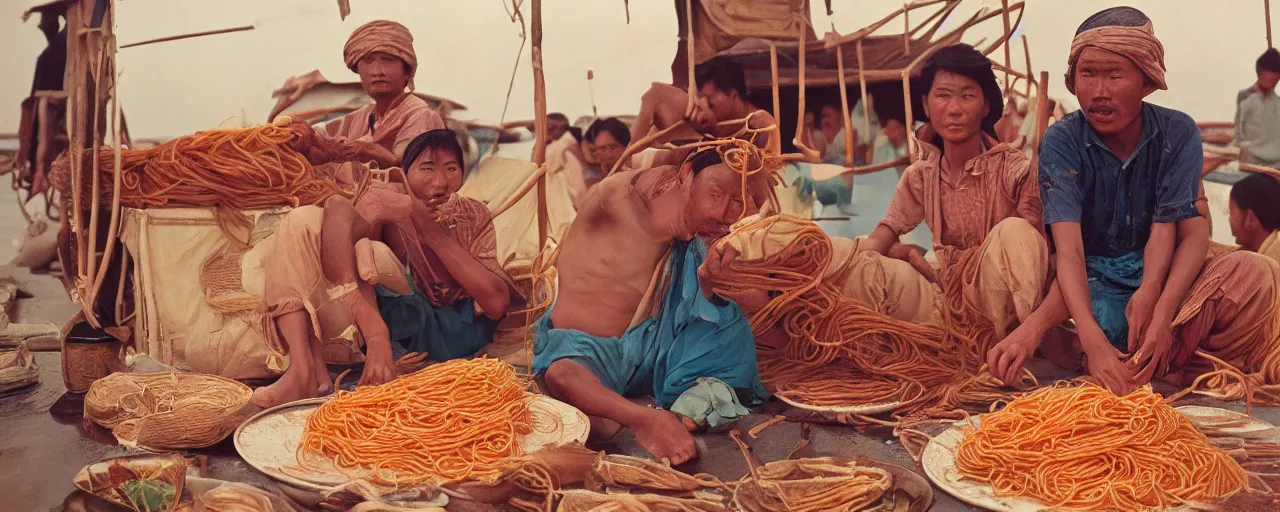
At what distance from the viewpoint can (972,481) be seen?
11.0ft

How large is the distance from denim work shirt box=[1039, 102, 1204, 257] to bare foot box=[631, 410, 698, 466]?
5.09 ft

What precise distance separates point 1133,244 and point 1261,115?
2.41 feet

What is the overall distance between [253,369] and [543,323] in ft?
4.03

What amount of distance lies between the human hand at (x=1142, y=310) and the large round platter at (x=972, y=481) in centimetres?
30

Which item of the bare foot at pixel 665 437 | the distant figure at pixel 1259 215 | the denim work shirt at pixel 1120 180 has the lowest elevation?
the bare foot at pixel 665 437

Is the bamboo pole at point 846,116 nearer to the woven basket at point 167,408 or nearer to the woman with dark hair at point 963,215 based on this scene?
the woman with dark hair at point 963,215

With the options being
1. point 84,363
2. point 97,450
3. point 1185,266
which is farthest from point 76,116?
point 1185,266

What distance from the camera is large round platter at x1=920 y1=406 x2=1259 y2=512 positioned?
3.20m

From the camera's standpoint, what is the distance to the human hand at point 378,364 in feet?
13.7

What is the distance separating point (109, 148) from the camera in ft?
14.5

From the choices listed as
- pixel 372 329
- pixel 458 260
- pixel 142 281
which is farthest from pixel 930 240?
pixel 142 281

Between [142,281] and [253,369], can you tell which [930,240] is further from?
[142,281]

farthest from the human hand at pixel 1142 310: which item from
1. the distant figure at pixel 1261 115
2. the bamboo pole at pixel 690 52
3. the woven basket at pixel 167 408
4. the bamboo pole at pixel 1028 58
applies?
the woven basket at pixel 167 408

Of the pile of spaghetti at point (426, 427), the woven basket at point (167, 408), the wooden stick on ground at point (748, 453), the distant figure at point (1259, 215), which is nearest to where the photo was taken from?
the wooden stick on ground at point (748, 453)
